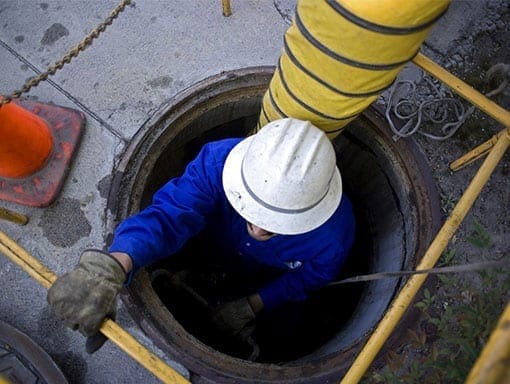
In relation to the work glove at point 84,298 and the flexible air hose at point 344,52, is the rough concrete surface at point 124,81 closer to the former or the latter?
the work glove at point 84,298

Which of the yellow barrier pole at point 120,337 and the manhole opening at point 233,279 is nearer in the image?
the yellow barrier pole at point 120,337

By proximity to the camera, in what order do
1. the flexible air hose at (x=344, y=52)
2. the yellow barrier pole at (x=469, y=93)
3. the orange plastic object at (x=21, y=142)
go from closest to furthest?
the flexible air hose at (x=344, y=52) < the yellow barrier pole at (x=469, y=93) < the orange plastic object at (x=21, y=142)

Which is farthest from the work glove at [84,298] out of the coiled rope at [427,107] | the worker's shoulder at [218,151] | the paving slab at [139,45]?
the coiled rope at [427,107]

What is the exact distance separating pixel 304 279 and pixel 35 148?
1772 millimetres

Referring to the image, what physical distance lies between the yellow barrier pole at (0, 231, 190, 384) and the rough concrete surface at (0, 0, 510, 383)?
0.67m

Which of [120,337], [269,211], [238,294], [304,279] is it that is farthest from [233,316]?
[120,337]

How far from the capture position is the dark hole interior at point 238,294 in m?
3.43

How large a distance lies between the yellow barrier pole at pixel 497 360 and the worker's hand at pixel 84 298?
144 centimetres

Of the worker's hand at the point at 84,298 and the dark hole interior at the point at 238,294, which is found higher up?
the worker's hand at the point at 84,298

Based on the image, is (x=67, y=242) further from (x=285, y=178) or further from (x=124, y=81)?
(x=285, y=178)

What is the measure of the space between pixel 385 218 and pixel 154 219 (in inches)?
68.4

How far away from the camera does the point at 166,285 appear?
342cm

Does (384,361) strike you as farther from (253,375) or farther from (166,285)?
(166,285)

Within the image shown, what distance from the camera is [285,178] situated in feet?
6.83
